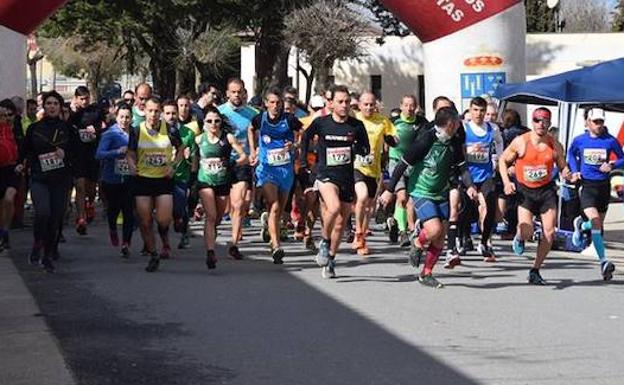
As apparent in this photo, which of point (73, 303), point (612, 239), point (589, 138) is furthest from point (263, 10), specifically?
point (73, 303)

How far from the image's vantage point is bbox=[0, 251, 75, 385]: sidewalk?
6688 mm

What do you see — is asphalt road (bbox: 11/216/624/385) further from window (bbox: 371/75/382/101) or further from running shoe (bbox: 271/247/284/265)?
window (bbox: 371/75/382/101)

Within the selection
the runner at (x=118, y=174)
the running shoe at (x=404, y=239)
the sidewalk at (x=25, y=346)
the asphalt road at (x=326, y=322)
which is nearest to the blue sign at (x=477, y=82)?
the running shoe at (x=404, y=239)

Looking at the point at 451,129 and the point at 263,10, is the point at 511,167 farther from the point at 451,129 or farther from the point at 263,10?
the point at 263,10

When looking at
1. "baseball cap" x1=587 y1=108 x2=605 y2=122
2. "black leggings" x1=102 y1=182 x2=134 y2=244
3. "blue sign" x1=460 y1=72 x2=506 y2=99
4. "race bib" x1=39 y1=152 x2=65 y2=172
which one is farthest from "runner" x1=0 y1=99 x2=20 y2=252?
"blue sign" x1=460 y1=72 x2=506 y2=99

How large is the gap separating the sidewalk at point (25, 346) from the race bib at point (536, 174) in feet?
14.9

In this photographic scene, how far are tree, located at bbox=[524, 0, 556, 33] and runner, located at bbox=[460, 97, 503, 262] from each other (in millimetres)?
56473

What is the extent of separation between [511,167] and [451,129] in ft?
4.09

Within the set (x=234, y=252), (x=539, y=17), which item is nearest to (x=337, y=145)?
(x=234, y=252)

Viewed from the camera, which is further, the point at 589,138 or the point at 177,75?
the point at 177,75

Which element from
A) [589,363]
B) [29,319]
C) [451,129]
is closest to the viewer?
[589,363]

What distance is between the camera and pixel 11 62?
16641mm

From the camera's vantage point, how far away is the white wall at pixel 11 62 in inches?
646

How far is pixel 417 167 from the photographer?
10711 mm
